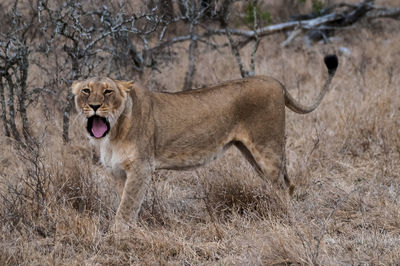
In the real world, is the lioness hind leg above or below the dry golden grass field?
above

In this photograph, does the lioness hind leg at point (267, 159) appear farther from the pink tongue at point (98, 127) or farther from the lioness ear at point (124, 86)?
the pink tongue at point (98, 127)

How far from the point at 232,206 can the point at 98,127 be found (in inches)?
46.6

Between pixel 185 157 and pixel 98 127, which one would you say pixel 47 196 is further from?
pixel 185 157

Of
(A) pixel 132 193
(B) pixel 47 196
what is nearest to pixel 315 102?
(A) pixel 132 193

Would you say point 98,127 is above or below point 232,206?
above

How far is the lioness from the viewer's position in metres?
4.07

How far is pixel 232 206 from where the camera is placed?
4398 millimetres

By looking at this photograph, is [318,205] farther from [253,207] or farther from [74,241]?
[74,241]

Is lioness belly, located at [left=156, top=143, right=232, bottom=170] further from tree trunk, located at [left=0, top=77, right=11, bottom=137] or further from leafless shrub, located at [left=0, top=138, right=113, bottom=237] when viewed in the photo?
tree trunk, located at [left=0, top=77, right=11, bottom=137]

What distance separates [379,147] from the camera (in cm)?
587

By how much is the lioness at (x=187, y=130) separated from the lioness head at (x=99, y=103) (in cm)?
1

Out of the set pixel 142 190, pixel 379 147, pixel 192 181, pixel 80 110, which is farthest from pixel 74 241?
pixel 379 147

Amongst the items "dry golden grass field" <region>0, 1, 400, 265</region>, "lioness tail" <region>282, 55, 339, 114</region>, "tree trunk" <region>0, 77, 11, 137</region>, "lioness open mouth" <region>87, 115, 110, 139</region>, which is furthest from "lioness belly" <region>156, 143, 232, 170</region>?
"tree trunk" <region>0, 77, 11, 137</region>

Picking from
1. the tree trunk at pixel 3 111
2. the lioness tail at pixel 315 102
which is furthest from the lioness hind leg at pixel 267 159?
the tree trunk at pixel 3 111
